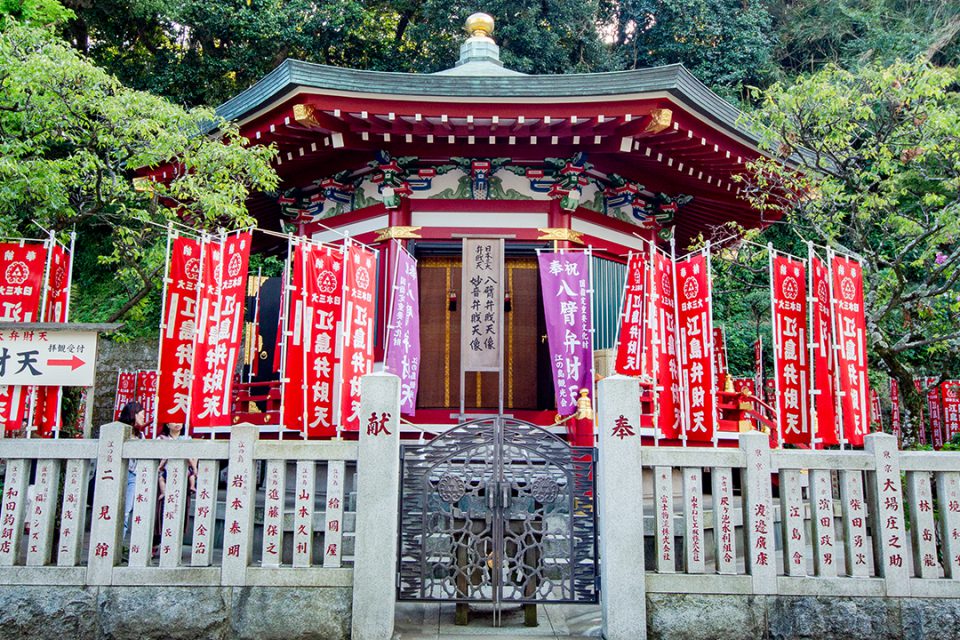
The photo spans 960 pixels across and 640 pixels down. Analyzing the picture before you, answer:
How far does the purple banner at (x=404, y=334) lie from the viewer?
8.48 meters

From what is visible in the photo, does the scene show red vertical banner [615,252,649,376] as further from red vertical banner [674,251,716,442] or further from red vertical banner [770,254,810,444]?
red vertical banner [770,254,810,444]

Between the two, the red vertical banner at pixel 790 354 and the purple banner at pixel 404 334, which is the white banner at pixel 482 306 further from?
the red vertical banner at pixel 790 354

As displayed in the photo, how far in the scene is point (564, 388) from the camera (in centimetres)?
865

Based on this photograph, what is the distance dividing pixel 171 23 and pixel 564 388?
740 inches

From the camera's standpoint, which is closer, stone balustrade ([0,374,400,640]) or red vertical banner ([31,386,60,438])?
stone balustrade ([0,374,400,640])

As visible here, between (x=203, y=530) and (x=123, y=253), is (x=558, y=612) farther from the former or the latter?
(x=123, y=253)

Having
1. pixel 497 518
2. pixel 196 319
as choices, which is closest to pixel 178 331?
pixel 196 319

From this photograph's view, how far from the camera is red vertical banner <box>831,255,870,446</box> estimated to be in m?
7.10

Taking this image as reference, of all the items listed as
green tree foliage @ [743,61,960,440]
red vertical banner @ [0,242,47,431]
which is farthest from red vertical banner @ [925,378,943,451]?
red vertical banner @ [0,242,47,431]

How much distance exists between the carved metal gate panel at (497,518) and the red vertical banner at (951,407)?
43.3ft

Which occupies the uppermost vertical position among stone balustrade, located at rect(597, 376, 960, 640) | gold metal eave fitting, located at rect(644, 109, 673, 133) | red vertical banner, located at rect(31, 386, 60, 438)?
gold metal eave fitting, located at rect(644, 109, 673, 133)

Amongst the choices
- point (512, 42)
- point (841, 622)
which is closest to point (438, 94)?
point (841, 622)

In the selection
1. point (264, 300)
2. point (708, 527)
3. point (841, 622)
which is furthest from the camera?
point (264, 300)

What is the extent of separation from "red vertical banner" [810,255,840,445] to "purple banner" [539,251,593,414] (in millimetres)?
2535
